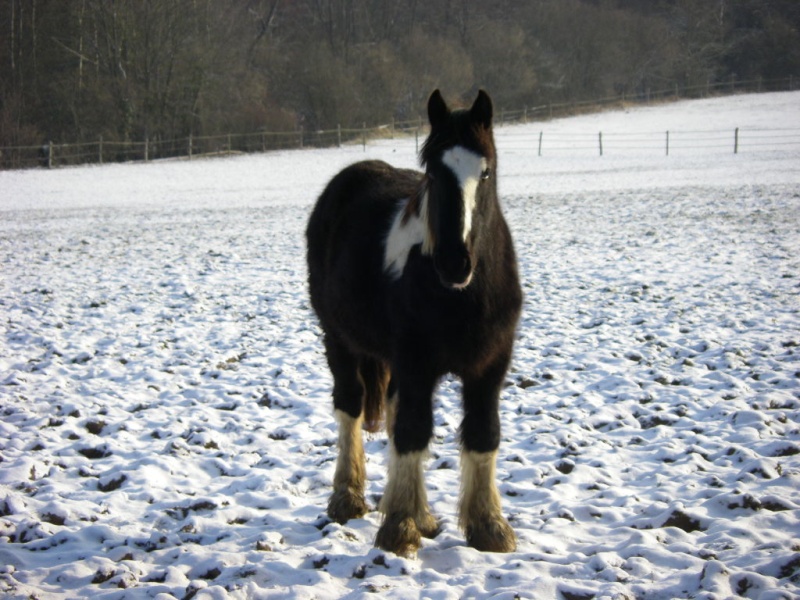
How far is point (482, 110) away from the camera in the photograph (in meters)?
3.11

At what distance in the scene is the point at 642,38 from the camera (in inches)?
2037

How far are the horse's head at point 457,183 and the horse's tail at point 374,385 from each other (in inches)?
51.5

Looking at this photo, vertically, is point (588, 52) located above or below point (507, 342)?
above

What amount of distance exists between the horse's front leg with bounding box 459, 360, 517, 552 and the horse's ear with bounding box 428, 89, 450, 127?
117cm

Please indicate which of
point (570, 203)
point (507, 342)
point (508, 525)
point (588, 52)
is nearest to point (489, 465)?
point (508, 525)

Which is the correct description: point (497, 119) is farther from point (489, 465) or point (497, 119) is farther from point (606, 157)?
point (489, 465)

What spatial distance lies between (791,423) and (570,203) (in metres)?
11.8

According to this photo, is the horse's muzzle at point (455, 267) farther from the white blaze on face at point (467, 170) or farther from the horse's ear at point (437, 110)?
the horse's ear at point (437, 110)

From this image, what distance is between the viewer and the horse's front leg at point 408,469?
10.8ft

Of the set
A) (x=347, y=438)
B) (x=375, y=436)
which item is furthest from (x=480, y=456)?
(x=375, y=436)

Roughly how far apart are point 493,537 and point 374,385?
131cm

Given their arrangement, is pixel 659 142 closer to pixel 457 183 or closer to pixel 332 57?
pixel 332 57

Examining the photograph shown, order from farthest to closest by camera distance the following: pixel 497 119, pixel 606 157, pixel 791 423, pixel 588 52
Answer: pixel 588 52 → pixel 497 119 → pixel 606 157 → pixel 791 423

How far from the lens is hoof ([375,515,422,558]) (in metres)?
3.25
